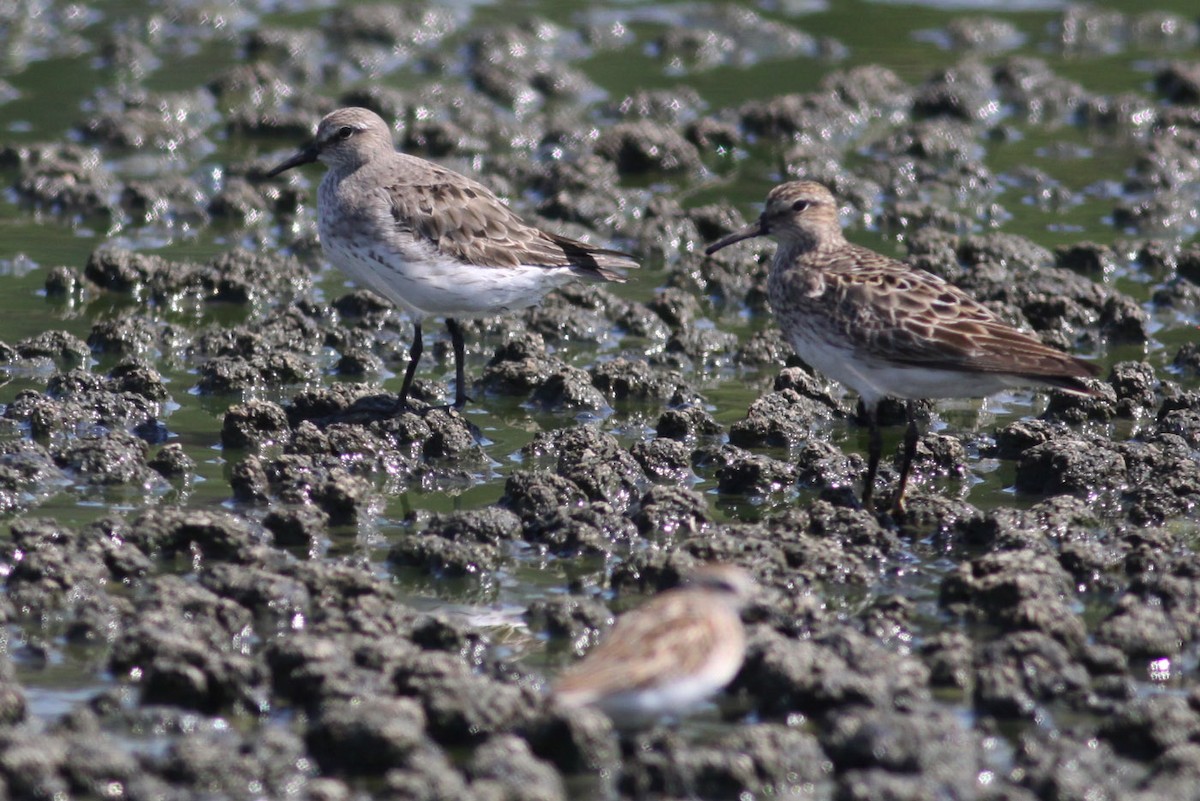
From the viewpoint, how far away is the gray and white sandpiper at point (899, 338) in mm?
11555

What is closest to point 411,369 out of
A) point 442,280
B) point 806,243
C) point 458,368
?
point 458,368

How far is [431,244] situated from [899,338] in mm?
3952

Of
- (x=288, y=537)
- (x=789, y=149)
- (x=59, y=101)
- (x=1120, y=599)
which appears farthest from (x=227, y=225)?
(x=1120, y=599)

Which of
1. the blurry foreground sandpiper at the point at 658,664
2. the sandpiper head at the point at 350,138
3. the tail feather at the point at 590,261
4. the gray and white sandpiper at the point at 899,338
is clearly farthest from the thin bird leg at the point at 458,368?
the blurry foreground sandpiper at the point at 658,664

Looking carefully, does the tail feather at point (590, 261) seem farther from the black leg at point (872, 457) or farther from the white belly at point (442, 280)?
the black leg at point (872, 457)

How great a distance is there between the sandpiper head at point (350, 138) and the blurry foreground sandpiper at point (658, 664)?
7122 millimetres

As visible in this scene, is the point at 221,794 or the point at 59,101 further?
the point at 59,101

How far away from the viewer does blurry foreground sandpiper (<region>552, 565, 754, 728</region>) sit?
307 inches

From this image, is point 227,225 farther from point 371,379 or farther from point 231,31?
point 231,31

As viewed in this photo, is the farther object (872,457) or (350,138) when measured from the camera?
(350,138)

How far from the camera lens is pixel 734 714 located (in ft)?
29.1

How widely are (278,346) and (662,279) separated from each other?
14.6 ft

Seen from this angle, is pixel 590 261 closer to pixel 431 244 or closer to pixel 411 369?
pixel 431 244

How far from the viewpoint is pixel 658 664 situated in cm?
781
